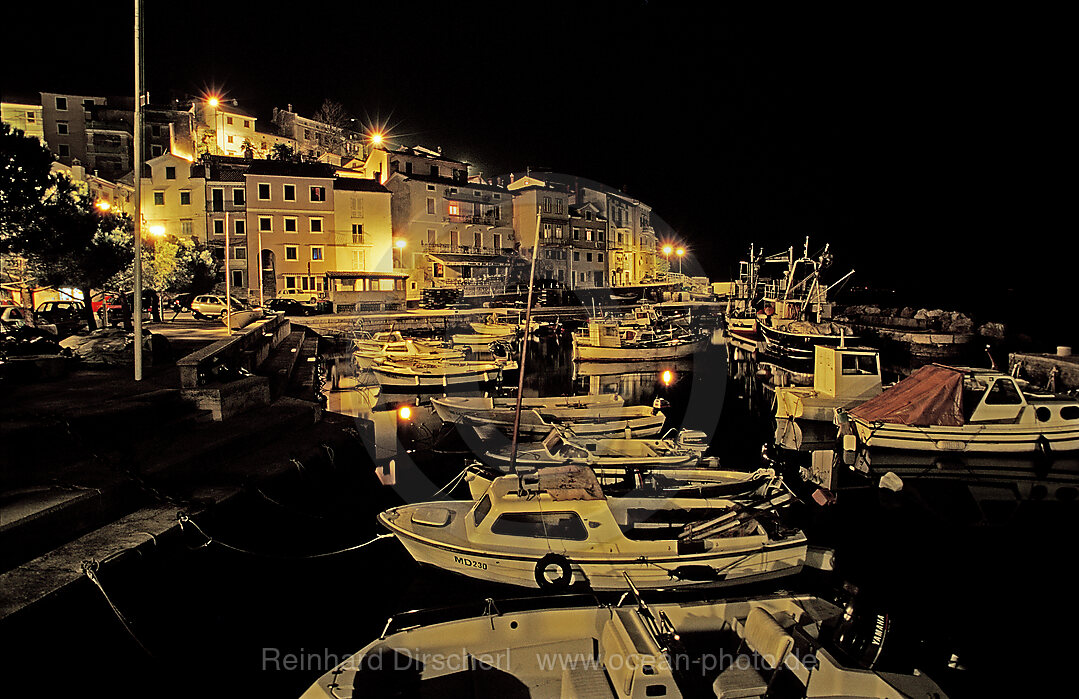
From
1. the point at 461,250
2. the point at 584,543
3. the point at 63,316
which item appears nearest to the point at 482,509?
the point at 584,543

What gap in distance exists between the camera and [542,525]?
381 inches

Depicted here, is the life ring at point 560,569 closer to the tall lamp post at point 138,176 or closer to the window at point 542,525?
the window at point 542,525

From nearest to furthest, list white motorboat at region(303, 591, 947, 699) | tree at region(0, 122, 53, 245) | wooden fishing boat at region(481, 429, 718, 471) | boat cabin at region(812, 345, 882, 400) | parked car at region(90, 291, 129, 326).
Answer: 1. white motorboat at region(303, 591, 947, 699)
2. wooden fishing boat at region(481, 429, 718, 471)
3. tree at region(0, 122, 53, 245)
4. boat cabin at region(812, 345, 882, 400)
5. parked car at region(90, 291, 129, 326)

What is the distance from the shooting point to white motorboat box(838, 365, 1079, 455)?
59.4ft

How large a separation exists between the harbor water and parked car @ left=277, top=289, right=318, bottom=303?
35.8m

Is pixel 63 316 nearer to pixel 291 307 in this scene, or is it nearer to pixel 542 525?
pixel 291 307

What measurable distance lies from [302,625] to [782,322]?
4443cm

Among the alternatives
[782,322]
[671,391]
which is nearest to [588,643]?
[671,391]

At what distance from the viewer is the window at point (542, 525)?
31.4 ft

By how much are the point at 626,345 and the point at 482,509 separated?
29.6m

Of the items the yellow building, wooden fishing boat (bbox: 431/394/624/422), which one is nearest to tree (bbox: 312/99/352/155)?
the yellow building

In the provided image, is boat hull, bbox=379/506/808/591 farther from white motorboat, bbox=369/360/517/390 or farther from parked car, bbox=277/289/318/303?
parked car, bbox=277/289/318/303

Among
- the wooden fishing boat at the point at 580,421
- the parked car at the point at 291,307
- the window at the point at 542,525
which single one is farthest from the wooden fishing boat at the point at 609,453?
the parked car at the point at 291,307

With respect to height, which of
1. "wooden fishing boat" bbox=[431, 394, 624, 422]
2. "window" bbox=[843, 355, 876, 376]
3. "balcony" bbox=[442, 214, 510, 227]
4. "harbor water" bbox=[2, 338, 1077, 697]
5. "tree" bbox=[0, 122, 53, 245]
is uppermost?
"balcony" bbox=[442, 214, 510, 227]
